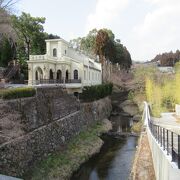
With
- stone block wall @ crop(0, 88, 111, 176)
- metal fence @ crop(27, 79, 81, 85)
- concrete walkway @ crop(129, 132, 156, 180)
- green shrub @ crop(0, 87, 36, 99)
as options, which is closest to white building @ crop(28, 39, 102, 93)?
metal fence @ crop(27, 79, 81, 85)

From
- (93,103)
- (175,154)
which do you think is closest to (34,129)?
(175,154)

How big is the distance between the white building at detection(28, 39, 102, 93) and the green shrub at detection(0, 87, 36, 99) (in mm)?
12088

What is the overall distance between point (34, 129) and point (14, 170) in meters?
4.87

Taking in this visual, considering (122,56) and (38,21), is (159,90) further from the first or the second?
(122,56)

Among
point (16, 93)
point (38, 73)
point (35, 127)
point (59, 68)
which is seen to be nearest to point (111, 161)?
point (35, 127)

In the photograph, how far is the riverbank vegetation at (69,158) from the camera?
18.2 m

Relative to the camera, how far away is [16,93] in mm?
20562

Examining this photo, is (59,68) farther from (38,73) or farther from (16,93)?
(16,93)

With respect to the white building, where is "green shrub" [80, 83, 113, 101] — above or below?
below

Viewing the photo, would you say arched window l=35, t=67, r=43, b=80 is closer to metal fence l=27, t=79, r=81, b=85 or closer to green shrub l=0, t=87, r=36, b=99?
metal fence l=27, t=79, r=81, b=85

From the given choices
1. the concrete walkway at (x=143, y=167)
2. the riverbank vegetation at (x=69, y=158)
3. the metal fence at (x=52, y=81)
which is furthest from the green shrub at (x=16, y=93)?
the metal fence at (x=52, y=81)

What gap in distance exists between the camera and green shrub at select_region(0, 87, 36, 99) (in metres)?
19.5

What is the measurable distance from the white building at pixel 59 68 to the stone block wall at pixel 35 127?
534cm

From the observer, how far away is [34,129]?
2102cm
